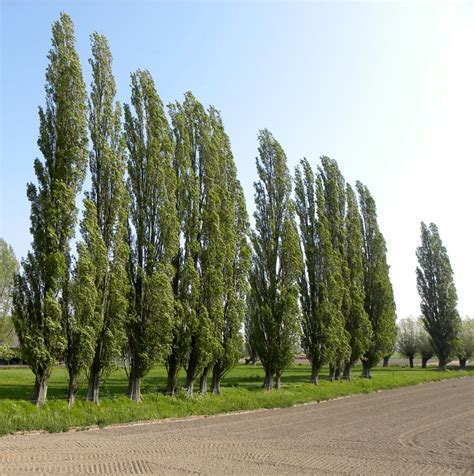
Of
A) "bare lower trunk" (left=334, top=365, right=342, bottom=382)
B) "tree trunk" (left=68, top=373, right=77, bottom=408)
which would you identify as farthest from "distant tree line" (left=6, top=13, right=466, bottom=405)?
"bare lower trunk" (left=334, top=365, right=342, bottom=382)

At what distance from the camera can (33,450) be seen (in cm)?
1198

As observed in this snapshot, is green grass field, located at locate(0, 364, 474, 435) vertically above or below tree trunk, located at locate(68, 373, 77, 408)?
below

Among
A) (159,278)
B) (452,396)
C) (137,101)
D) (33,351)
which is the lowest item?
(452,396)

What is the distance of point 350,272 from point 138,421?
2841cm

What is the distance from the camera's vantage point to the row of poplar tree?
64.0 ft

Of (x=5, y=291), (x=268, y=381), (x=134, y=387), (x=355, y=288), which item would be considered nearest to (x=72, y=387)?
(x=134, y=387)

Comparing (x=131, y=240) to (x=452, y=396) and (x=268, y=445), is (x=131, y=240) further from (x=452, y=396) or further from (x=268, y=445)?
(x=452, y=396)

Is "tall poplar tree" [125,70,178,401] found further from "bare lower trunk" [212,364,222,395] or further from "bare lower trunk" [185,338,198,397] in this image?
"bare lower trunk" [212,364,222,395]

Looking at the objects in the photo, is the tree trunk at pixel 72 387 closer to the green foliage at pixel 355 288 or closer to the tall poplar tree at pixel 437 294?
the green foliage at pixel 355 288

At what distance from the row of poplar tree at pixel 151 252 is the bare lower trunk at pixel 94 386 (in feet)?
0.20

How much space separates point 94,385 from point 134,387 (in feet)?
6.86

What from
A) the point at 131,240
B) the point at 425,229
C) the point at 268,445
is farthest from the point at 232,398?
the point at 425,229

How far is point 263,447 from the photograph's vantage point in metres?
13.3

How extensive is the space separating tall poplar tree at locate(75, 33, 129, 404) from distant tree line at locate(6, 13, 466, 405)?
5cm
